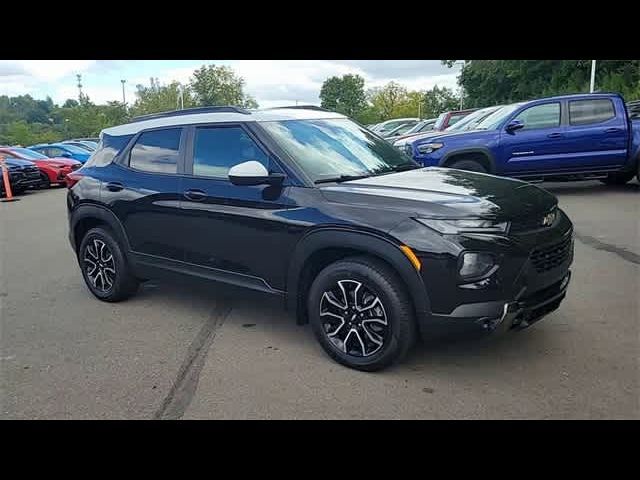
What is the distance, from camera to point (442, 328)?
332cm

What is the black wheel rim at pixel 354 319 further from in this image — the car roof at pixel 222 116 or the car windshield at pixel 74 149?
the car windshield at pixel 74 149

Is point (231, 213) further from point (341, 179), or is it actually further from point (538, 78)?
point (538, 78)

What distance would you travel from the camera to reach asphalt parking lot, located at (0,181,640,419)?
3.24m

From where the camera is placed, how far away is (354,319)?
12.0ft

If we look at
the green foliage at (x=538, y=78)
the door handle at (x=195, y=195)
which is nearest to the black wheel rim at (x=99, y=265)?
the door handle at (x=195, y=195)

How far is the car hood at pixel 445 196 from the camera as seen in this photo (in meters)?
3.35

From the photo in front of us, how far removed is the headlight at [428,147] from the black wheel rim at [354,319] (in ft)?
22.9

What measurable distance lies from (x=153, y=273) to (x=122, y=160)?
1155 millimetres

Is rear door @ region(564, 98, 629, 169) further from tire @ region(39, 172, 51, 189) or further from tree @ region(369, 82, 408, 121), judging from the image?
tree @ region(369, 82, 408, 121)

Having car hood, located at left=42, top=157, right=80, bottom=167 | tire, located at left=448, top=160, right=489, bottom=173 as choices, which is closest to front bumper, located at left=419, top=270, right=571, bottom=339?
tire, located at left=448, top=160, right=489, bottom=173

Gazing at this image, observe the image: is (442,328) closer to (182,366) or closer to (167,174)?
(182,366)

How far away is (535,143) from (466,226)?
7.58 m

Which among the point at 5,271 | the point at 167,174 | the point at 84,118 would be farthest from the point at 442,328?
the point at 84,118

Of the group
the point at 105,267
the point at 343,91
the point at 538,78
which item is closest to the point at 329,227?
the point at 105,267
